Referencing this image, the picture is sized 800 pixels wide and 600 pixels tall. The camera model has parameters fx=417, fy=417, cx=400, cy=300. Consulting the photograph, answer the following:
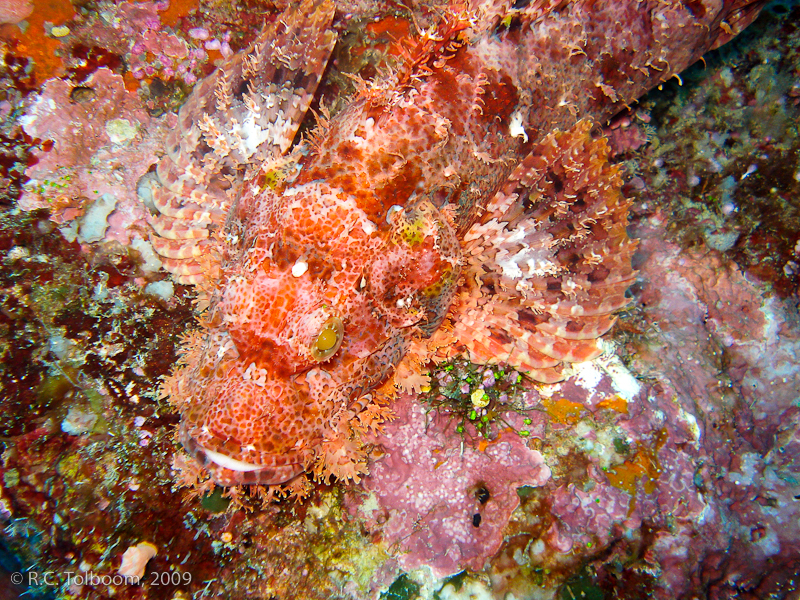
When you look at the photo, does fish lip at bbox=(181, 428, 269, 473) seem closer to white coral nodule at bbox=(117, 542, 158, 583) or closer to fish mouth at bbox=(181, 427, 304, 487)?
fish mouth at bbox=(181, 427, 304, 487)

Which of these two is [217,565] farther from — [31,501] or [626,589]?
[626,589]

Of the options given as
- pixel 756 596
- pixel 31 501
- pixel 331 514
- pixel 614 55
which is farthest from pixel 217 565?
pixel 614 55

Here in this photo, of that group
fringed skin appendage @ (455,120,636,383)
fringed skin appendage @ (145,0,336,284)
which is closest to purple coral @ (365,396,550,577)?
fringed skin appendage @ (455,120,636,383)

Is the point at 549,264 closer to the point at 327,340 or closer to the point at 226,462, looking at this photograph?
the point at 327,340

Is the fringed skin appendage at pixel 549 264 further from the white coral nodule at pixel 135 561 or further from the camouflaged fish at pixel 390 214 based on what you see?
the white coral nodule at pixel 135 561

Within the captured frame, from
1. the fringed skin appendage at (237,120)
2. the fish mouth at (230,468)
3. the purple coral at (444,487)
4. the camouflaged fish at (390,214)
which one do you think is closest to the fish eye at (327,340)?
the camouflaged fish at (390,214)

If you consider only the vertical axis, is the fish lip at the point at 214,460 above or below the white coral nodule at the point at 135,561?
above

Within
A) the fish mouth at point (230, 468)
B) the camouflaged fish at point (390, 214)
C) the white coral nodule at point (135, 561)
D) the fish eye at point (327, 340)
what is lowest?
the white coral nodule at point (135, 561)
